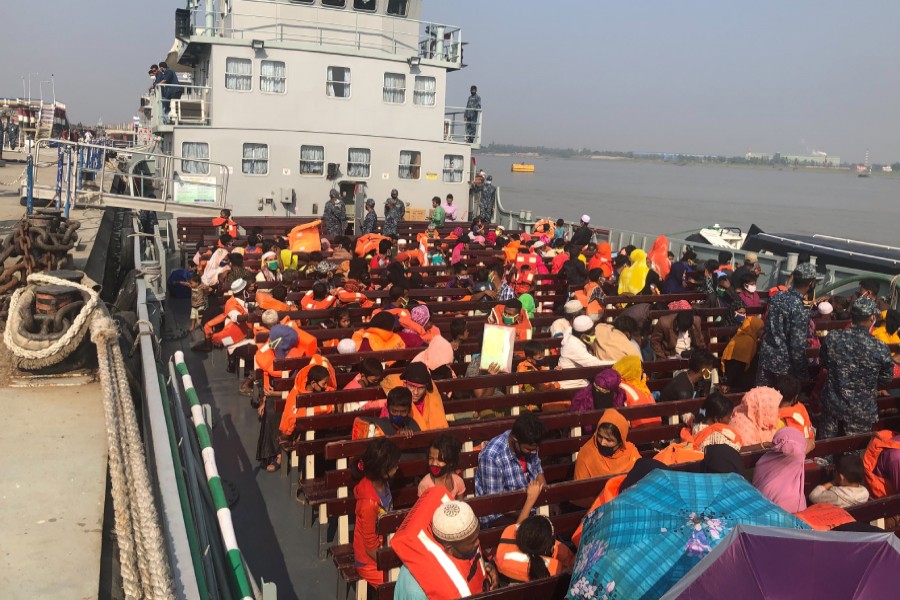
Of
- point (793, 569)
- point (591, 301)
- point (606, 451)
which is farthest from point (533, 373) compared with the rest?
point (793, 569)

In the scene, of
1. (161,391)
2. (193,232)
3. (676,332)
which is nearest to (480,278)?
(676,332)

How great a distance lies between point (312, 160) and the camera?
18953 mm

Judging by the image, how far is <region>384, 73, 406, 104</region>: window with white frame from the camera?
1941 cm

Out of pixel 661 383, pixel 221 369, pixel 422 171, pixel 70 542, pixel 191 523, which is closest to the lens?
pixel 70 542

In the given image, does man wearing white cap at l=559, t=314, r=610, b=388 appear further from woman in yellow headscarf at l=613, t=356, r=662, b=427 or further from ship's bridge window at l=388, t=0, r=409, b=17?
ship's bridge window at l=388, t=0, r=409, b=17

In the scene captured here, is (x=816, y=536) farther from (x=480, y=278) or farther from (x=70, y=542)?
(x=480, y=278)

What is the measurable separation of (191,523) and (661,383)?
479 centimetres

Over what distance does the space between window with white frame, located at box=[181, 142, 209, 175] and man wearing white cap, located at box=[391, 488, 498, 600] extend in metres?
16.1

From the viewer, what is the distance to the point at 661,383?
24.9ft

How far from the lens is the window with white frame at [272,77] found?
18.2m

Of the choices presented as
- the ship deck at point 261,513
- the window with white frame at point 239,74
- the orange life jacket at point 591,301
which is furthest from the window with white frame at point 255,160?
the orange life jacket at point 591,301

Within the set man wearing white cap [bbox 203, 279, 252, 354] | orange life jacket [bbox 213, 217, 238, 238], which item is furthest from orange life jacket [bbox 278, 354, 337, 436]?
orange life jacket [bbox 213, 217, 238, 238]

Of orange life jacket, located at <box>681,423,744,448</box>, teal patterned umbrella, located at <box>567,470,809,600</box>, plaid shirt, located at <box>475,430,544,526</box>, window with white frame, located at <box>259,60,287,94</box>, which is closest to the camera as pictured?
teal patterned umbrella, located at <box>567,470,809,600</box>

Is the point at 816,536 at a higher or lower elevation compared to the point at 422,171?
lower
